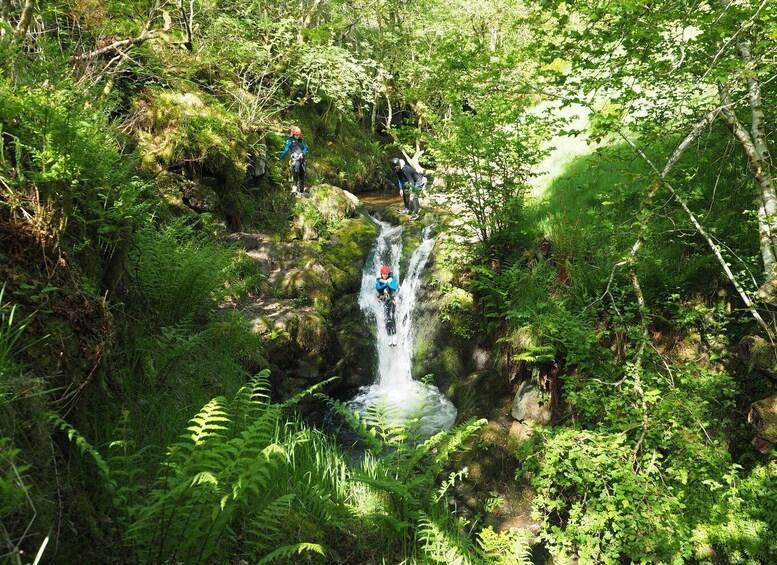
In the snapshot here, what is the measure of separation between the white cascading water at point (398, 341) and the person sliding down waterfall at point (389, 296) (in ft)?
0.44

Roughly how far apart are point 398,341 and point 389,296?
1.15 m

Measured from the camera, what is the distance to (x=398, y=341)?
10.7m

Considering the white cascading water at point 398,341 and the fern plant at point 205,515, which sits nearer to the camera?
the fern plant at point 205,515

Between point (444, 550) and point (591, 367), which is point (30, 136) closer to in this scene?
point (444, 550)

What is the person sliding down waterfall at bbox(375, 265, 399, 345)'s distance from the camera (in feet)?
34.6

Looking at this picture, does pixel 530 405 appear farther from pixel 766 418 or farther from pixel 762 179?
pixel 762 179

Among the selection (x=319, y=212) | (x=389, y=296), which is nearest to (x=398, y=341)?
(x=389, y=296)

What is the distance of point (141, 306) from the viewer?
4336 mm

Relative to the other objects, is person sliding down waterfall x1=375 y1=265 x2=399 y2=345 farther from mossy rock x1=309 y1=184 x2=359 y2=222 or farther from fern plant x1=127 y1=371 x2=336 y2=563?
fern plant x1=127 y1=371 x2=336 y2=563

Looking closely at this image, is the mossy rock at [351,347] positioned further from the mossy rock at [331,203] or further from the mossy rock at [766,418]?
the mossy rock at [766,418]

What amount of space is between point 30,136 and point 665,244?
722 cm

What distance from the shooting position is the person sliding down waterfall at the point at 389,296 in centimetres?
1054

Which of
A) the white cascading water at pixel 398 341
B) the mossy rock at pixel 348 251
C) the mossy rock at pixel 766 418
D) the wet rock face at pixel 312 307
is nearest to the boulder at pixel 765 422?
the mossy rock at pixel 766 418

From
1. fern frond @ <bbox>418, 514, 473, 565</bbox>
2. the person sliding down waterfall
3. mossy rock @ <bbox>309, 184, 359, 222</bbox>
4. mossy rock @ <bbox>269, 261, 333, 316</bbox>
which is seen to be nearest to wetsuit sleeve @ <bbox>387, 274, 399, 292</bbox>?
the person sliding down waterfall
